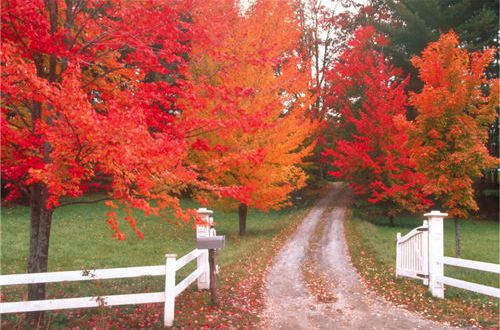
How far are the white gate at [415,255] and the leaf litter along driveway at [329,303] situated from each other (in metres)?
1.19

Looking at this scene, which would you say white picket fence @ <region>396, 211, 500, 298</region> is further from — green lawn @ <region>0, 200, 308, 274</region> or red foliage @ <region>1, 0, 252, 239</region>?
green lawn @ <region>0, 200, 308, 274</region>

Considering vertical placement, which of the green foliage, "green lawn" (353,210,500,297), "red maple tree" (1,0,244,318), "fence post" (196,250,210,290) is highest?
the green foliage

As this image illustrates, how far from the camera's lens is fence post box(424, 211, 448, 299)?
9.07 metres

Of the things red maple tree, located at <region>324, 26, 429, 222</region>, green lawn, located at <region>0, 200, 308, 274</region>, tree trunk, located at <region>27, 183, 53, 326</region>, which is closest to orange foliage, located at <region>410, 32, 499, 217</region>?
red maple tree, located at <region>324, 26, 429, 222</region>

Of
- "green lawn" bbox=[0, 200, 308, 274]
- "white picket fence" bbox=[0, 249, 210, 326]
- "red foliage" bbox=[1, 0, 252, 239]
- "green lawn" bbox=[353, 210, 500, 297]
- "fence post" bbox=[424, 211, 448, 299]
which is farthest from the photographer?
"green lawn" bbox=[0, 200, 308, 274]

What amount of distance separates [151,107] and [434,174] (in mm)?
9550

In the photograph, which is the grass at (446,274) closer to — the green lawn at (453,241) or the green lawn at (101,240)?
the green lawn at (453,241)

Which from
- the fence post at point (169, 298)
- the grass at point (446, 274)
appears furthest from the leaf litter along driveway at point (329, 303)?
the fence post at point (169, 298)

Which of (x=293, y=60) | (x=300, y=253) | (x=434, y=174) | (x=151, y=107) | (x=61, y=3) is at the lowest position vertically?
(x=300, y=253)

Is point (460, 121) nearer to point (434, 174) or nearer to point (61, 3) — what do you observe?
point (434, 174)

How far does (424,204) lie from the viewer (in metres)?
22.5

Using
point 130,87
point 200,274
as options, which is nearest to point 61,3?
point 130,87

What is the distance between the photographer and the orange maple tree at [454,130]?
41.3 feet

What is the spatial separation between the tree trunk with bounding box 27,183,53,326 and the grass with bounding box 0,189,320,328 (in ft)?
1.42
